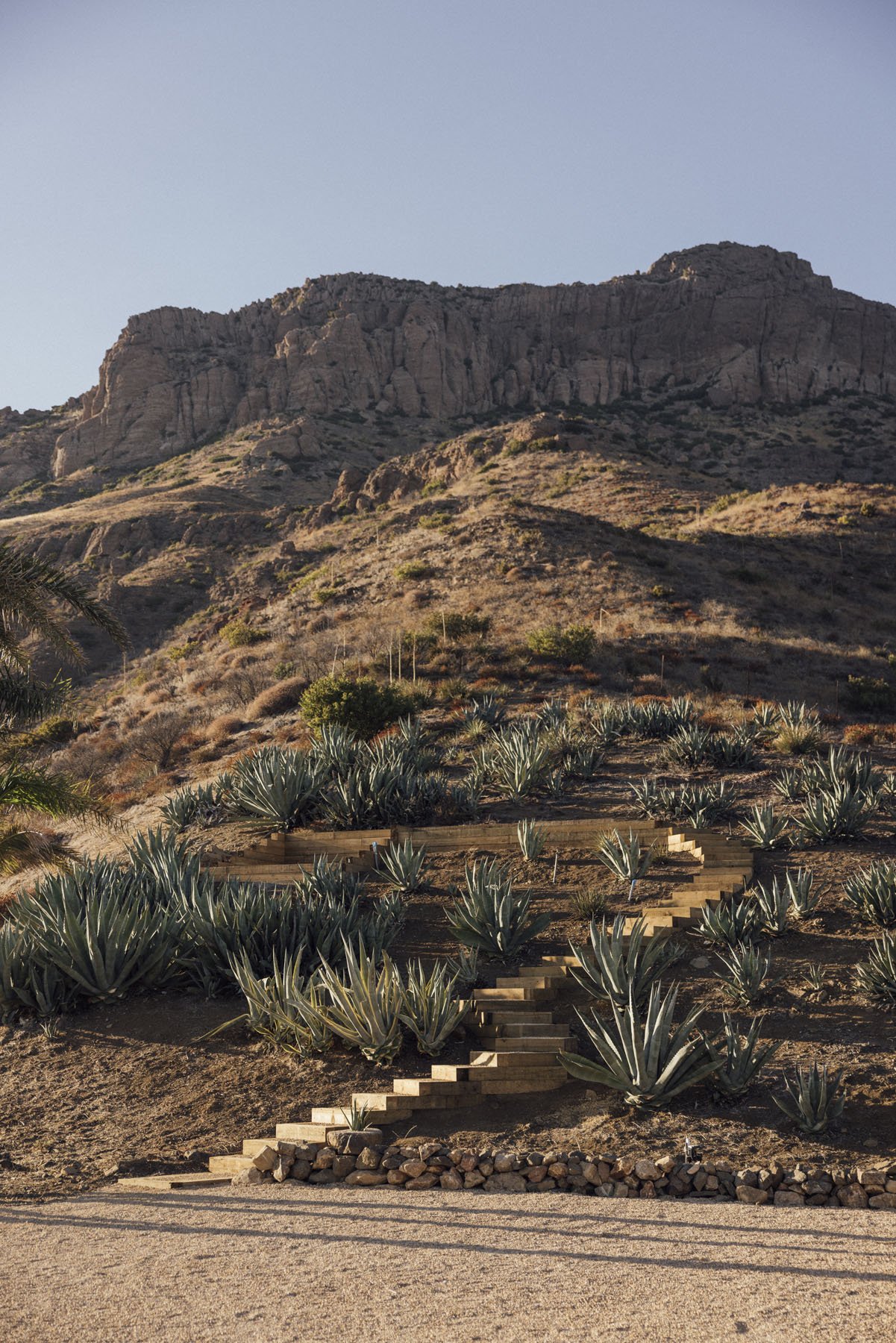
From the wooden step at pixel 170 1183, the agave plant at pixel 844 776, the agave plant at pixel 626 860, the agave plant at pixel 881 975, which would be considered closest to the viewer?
the wooden step at pixel 170 1183

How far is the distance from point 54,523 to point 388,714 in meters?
56.1

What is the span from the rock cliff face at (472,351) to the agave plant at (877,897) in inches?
3407

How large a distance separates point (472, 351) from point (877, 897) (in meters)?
104

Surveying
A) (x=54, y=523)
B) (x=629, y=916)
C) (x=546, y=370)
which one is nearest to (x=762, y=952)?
(x=629, y=916)

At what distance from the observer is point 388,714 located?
62.4 feet

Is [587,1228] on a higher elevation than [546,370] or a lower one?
lower

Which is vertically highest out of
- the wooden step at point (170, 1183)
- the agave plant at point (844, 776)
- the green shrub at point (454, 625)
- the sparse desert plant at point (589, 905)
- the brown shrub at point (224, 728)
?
the green shrub at point (454, 625)

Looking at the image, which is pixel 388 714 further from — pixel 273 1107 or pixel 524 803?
pixel 273 1107

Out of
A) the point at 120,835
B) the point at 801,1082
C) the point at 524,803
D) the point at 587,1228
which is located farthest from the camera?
the point at 120,835

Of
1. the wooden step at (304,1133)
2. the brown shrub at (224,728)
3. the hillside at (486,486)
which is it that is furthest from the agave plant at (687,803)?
the brown shrub at (224,728)

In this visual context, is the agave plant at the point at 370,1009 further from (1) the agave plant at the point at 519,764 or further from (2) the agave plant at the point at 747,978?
(1) the agave plant at the point at 519,764

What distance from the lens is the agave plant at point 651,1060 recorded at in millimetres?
6281

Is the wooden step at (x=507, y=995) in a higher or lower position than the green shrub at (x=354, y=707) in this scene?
lower

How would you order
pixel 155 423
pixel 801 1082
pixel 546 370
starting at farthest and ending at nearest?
pixel 546 370
pixel 155 423
pixel 801 1082
